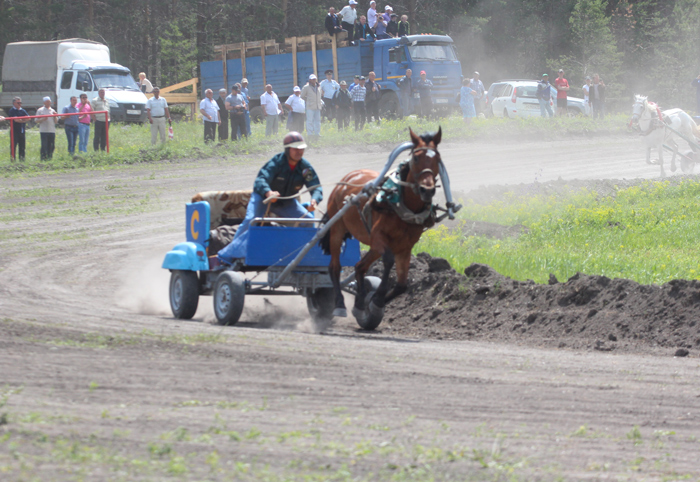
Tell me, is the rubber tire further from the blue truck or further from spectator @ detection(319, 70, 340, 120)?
the blue truck

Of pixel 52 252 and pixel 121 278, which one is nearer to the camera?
pixel 121 278

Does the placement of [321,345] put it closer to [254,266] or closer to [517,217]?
[254,266]

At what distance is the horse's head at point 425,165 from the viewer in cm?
775

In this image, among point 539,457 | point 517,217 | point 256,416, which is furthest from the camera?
point 517,217

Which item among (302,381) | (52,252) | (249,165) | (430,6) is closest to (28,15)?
(430,6)

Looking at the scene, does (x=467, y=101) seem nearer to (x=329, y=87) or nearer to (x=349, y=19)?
(x=329, y=87)

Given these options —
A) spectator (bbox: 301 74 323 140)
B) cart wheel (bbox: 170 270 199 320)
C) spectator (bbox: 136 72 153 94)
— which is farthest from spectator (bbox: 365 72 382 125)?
cart wheel (bbox: 170 270 199 320)

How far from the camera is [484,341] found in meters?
9.04

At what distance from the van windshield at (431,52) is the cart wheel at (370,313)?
2229 centimetres

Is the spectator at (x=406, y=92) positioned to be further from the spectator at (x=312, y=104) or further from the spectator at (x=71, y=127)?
the spectator at (x=71, y=127)

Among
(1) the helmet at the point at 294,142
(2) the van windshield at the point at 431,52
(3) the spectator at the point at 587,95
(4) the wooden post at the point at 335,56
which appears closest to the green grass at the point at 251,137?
(3) the spectator at the point at 587,95

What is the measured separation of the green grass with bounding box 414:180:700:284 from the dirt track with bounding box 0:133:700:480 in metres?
3.00

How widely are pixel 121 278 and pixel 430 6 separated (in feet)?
146

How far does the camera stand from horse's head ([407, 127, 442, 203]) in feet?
25.4
